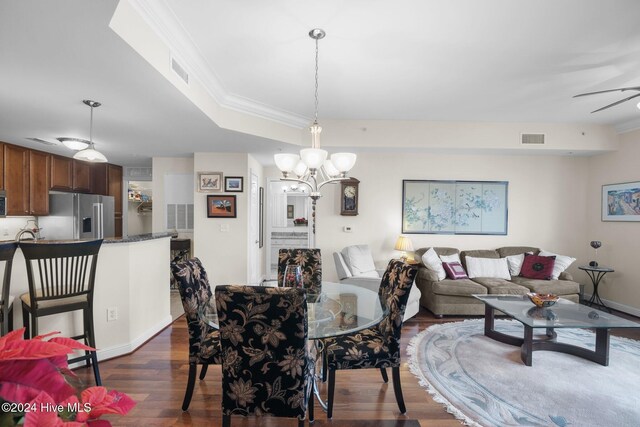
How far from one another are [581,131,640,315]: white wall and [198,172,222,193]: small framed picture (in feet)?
19.2

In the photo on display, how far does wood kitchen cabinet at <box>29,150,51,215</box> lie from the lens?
4402mm

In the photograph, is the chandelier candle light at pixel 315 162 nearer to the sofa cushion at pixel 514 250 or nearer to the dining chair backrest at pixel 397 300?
the dining chair backrest at pixel 397 300

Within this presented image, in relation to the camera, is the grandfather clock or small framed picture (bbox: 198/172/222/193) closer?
small framed picture (bbox: 198/172/222/193)

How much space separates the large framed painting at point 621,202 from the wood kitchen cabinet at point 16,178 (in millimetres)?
8547

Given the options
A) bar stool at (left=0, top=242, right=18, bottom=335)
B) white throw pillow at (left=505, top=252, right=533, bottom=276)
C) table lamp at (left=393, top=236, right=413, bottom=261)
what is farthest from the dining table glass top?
white throw pillow at (left=505, top=252, right=533, bottom=276)

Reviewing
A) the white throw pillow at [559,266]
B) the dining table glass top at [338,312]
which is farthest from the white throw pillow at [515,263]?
the dining table glass top at [338,312]

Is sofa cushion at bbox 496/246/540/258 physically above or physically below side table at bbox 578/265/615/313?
above

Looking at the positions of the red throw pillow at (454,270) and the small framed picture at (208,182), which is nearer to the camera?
the red throw pillow at (454,270)

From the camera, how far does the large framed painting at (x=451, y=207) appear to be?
4895 mm

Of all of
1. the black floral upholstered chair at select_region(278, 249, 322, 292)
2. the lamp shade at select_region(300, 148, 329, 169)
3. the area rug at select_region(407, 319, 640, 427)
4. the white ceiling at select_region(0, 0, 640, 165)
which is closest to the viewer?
the white ceiling at select_region(0, 0, 640, 165)

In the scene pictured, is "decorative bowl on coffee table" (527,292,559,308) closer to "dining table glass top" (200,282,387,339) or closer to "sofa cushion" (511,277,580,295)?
"sofa cushion" (511,277,580,295)

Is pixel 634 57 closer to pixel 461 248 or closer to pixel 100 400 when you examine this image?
pixel 461 248

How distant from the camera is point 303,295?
57.8 inches

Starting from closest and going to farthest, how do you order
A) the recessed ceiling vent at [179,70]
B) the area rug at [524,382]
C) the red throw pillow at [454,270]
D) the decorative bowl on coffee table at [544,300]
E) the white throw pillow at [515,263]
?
the area rug at [524,382] → the recessed ceiling vent at [179,70] → the decorative bowl on coffee table at [544,300] → the red throw pillow at [454,270] → the white throw pillow at [515,263]
